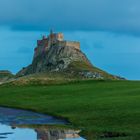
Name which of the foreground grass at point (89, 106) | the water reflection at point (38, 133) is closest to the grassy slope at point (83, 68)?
the foreground grass at point (89, 106)

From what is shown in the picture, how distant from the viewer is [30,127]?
54.6m

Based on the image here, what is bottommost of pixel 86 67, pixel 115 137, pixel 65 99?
pixel 115 137

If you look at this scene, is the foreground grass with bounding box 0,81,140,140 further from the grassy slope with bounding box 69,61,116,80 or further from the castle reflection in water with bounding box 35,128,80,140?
the grassy slope with bounding box 69,61,116,80

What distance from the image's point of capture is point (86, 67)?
179125mm

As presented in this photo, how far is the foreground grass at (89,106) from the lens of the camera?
50.2 m

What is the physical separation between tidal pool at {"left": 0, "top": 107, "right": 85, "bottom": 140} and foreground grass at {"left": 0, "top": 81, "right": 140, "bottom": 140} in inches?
67.6

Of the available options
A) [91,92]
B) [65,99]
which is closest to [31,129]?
[65,99]

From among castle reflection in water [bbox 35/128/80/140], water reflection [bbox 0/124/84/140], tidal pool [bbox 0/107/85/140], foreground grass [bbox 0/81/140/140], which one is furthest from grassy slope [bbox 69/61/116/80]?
castle reflection in water [bbox 35/128/80/140]

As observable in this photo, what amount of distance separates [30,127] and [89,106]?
15.3 m

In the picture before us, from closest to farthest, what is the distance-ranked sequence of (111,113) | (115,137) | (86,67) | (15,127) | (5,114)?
1. (115,137)
2. (15,127)
3. (111,113)
4. (5,114)
5. (86,67)

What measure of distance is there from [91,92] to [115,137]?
159 feet

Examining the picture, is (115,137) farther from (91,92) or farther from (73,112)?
(91,92)

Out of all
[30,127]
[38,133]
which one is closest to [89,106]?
[30,127]

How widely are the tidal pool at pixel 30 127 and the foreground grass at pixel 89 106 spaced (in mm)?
1717
